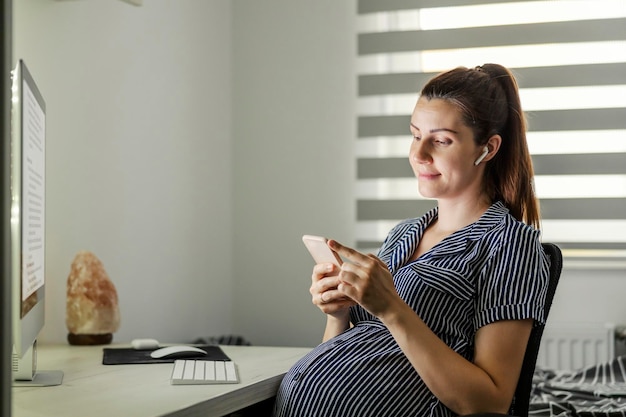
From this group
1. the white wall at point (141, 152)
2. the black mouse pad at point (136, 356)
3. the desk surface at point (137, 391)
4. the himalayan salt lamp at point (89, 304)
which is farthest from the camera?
the white wall at point (141, 152)

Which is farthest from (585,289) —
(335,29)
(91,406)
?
(91,406)

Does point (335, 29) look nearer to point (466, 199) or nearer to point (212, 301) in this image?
point (212, 301)

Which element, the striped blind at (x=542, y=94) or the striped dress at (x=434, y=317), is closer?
the striped dress at (x=434, y=317)

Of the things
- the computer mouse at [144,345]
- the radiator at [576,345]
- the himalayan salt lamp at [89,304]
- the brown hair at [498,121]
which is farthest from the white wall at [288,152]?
the brown hair at [498,121]

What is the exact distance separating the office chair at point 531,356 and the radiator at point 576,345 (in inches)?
70.7

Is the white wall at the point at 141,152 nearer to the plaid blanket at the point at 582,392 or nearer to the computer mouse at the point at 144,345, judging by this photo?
the computer mouse at the point at 144,345

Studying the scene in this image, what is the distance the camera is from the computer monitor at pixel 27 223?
130cm

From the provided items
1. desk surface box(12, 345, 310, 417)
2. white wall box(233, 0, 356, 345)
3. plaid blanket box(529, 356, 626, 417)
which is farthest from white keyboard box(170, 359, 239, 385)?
white wall box(233, 0, 356, 345)

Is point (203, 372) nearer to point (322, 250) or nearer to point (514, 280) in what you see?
point (322, 250)

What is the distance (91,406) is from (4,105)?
68cm

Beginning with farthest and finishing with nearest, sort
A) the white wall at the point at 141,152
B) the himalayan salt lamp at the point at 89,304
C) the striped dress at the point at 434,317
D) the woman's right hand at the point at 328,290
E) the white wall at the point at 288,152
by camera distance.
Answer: the white wall at the point at 288,152 < the white wall at the point at 141,152 < the himalayan salt lamp at the point at 89,304 < the woman's right hand at the point at 328,290 < the striped dress at the point at 434,317

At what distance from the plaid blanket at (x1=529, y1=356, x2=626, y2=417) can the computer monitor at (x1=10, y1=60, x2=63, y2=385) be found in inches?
49.3

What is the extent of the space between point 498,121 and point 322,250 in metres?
0.40

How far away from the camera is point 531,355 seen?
4.66ft
